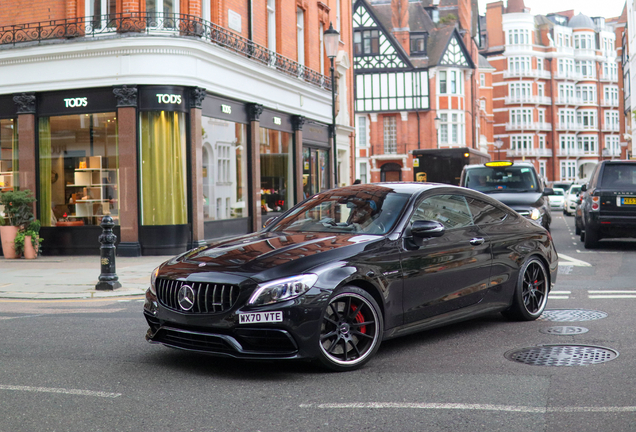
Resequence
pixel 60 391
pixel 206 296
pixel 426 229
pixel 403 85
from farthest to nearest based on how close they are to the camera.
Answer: pixel 403 85 < pixel 426 229 < pixel 206 296 < pixel 60 391

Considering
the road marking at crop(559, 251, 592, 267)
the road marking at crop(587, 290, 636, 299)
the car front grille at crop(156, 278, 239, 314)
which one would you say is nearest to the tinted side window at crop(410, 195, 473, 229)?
Answer: the car front grille at crop(156, 278, 239, 314)

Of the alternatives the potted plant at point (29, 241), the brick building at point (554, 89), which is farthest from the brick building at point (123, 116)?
the brick building at point (554, 89)

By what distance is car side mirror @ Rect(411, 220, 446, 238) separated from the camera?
6.34 m

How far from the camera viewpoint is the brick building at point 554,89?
311 feet

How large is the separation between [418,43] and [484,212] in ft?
203

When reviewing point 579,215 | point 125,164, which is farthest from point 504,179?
point 125,164

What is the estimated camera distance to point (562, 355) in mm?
6203

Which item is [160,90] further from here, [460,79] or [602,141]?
[602,141]

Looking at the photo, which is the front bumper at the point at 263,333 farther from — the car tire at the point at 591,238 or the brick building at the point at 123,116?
the car tire at the point at 591,238

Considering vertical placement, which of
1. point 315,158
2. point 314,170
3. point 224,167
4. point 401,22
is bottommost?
point 224,167

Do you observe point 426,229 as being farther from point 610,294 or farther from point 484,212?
point 610,294

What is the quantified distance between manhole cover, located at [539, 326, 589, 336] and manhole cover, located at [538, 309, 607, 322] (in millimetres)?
481

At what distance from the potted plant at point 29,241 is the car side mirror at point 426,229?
43.7ft

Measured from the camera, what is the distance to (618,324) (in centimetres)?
753
